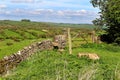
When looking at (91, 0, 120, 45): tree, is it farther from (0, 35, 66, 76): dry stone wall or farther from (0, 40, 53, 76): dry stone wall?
(0, 40, 53, 76): dry stone wall

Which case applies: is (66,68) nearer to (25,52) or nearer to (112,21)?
(25,52)

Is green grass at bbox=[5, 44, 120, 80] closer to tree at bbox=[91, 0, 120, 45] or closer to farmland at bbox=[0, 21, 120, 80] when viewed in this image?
farmland at bbox=[0, 21, 120, 80]

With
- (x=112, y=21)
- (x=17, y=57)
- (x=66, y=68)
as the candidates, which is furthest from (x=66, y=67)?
(x=112, y=21)

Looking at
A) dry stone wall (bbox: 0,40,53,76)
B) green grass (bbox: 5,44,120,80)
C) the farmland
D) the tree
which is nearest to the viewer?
green grass (bbox: 5,44,120,80)

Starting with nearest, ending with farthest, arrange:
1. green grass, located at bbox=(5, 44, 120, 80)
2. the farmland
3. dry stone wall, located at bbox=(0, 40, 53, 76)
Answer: green grass, located at bbox=(5, 44, 120, 80) < the farmland < dry stone wall, located at bbox=(0, 40, 53, 76)

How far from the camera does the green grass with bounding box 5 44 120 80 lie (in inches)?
526

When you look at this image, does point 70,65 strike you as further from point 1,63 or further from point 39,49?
point 39,49

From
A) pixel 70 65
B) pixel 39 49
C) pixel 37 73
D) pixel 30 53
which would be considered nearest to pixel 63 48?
pixel 39 49

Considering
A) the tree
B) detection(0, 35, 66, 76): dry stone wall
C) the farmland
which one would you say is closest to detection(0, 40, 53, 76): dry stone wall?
detection(0, 35, 66, 76): dry stone wall

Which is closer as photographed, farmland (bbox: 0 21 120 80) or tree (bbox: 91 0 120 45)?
farmland (bbox: 0 21 120 80)

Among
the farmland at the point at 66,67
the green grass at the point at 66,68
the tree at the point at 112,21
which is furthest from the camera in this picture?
the tree at the point at 112,21

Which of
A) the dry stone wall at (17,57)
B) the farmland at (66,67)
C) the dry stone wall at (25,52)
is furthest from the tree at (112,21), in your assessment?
the dry stone wall at (17,57)

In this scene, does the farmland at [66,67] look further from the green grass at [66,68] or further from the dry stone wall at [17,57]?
the dry stone wall at [17,57]

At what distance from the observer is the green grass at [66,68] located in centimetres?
1335
